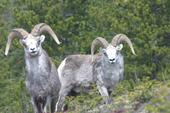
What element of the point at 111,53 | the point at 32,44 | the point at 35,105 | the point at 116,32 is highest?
the point at 32,44

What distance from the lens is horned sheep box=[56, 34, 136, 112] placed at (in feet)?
28.8

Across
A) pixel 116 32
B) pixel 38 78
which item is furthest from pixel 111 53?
pixel 116 32

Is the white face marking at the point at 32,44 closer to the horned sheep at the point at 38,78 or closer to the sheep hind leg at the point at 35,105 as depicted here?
the horned sheep at the point at 38,78

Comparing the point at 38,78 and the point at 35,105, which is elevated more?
the point at 38,78

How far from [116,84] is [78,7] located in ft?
37.3

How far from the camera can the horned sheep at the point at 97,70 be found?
8773 mm

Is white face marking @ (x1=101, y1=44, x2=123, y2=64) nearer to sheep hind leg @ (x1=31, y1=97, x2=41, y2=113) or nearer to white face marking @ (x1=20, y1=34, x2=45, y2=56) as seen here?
white face marking @ (x1=20, y1=34, x2=45, y2=56)

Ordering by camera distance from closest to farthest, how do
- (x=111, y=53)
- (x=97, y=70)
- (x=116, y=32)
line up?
1. (x=111, y=53)
2. (x=97, y=70)
3. (x=116, y=32)

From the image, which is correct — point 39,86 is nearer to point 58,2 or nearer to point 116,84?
point 116,84

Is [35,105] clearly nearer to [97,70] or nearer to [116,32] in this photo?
[97,70]

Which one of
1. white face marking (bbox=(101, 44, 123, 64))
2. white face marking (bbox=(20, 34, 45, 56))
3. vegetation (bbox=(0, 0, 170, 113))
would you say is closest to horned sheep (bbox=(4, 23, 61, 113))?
white face marking (bbox=(20, 34, 45, 56))

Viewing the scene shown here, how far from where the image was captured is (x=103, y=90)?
348 inches

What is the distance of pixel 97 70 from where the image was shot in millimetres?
9438

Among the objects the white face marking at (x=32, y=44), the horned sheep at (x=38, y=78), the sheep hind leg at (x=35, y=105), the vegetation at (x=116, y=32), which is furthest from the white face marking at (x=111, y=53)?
the sheep hind leg at (x=35, y=105)
